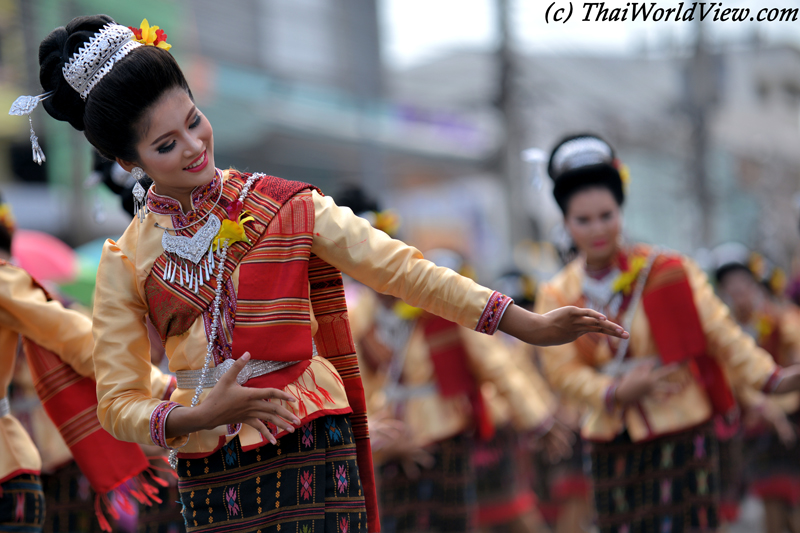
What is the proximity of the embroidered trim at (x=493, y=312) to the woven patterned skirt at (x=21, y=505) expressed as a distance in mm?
1875

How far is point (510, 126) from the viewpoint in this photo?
12836 mm

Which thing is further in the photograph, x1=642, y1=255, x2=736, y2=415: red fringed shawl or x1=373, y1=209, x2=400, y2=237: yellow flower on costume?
x1=373, y1=209, x2=400, y2=237: yellow flower on costume

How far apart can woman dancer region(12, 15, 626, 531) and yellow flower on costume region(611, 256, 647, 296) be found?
6.53 feet

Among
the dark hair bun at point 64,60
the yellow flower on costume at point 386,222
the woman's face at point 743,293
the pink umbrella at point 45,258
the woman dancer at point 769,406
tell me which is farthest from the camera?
the woman's face at point 743,293

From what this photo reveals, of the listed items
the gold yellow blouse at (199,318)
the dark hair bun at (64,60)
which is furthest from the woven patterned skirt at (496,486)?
the dark hair bun at (64,60)

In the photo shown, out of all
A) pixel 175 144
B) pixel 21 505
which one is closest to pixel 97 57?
pixel 175 144

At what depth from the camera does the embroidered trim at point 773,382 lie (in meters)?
4.12

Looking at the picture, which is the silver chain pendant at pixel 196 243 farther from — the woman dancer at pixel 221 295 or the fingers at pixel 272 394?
the fingers at pixel 272 394

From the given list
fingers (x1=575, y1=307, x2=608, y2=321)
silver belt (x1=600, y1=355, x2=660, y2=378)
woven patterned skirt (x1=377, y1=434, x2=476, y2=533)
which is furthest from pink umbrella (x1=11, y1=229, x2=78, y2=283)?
fingers (x1=575, y1=307, x2=608, y2=321)

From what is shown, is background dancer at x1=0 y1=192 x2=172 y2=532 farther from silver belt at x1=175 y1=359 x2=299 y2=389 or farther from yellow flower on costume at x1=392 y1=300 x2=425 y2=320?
yellow flower on costume at x1=392 y1=300 x2=425 y2=320

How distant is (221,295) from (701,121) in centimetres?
1385

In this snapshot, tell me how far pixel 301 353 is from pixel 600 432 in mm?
2322

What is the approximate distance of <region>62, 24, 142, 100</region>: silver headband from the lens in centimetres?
233

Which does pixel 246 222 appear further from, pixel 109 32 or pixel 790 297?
pixel 790 297
